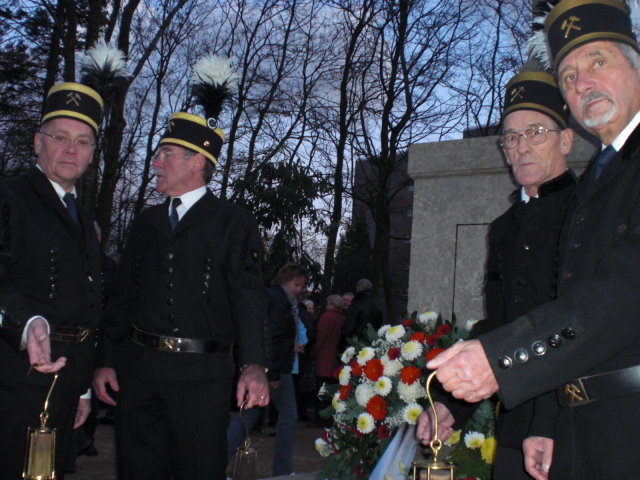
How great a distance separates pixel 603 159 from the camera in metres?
2.06

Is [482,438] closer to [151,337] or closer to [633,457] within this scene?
[151,337]

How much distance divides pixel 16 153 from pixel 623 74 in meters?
19.7

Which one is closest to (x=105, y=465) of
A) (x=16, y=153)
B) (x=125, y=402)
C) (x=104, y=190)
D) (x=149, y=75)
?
(x=125, y=402)

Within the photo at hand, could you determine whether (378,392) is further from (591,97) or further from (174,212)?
(591,97)

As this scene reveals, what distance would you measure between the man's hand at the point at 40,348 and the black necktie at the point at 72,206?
2.27 ft

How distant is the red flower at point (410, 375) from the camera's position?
13.1ft

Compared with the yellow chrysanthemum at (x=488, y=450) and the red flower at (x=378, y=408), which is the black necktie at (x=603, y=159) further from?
the red flower at (x=378, y=408)

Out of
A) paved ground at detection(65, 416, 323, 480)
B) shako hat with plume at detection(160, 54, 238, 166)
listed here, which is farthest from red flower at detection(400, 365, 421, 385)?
paved ground at detection(65, 416, 323, 480)

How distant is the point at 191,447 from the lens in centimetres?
357

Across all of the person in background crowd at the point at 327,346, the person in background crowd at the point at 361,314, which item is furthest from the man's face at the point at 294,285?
the person in background crowd at the point at 327,346

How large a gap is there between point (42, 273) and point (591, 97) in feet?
7.68

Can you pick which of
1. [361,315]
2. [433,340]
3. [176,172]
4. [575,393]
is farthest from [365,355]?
[361,315]

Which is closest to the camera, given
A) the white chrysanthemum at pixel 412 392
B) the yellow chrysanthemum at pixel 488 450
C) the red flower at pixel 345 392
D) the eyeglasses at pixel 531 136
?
the eyeglasses at pixel 531 136

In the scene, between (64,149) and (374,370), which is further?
(374,370)
